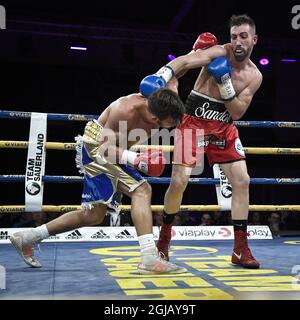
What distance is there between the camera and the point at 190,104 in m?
2.40

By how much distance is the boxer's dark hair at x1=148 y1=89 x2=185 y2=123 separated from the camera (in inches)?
71.7

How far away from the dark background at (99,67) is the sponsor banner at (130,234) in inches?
179

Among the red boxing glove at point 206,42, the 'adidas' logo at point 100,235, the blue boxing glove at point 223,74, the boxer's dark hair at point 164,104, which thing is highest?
the red boxing glove at point 206,42

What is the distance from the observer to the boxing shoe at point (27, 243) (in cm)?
212

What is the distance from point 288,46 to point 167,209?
6.67 meters

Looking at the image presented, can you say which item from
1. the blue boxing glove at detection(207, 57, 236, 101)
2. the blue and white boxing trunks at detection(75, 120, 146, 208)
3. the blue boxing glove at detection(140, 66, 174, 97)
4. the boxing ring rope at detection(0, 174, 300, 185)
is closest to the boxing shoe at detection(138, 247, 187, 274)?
the blue and white boxing trunks at detection(75, 120, 146, 208)

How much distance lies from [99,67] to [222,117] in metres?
6.36

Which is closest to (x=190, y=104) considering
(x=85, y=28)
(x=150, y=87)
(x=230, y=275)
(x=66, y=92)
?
(x=150, y=87)

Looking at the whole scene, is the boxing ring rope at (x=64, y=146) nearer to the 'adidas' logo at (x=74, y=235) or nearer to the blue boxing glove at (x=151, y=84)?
the 'adidas' logo at (x=74, y=235)

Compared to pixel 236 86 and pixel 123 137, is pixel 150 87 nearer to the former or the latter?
pixel 123 137

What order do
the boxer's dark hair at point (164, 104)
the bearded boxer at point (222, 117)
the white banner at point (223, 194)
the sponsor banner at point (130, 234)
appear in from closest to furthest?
the boxer's dark hair at point (164, 104)
the bearded boxer at point (222, 117)
the sponsor banner at point (130, 234)
the white banner at point (223, 194)

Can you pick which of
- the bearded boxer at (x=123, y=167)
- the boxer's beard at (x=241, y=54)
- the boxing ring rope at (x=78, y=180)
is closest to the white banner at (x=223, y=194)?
the boxing ring rope at (x=78, y=180)

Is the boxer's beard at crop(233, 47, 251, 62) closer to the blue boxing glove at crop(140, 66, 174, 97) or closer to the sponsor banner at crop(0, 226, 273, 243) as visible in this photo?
the blue boxing glove at crop(140, 66, 174, 97)

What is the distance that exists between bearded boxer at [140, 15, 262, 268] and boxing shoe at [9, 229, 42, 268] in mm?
605
